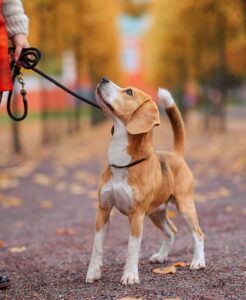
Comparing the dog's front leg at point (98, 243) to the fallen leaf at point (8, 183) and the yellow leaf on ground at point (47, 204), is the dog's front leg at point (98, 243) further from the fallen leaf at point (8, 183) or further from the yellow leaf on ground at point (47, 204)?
the fallen leaf at point (8, 183)

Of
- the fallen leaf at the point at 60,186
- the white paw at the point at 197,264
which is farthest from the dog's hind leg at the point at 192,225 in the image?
the fallen leaf at the point at 60,186

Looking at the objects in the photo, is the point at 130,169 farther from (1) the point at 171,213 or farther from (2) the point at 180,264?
(1) the point at 171,213

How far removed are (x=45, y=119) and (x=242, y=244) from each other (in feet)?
55.5

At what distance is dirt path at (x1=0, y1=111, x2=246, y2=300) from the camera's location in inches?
153

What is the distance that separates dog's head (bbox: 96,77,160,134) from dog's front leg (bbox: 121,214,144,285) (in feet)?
1.91

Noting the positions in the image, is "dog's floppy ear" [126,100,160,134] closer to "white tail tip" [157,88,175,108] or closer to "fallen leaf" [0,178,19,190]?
"white tail tip" [157,88,175,108]

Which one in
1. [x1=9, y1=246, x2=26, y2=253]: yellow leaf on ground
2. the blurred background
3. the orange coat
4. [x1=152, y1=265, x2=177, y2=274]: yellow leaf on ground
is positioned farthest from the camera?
the blurred background

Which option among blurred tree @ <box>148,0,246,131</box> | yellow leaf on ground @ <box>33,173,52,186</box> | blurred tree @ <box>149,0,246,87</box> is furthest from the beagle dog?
blurred tree @ <box>149,0,246,87</box>

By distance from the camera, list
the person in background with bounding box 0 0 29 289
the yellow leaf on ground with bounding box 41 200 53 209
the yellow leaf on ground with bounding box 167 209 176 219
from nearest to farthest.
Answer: the person in background with bounding box 0 0 29 289
the yellow leaf on ground with bounding box 167 209 176 219
the yellow leaf on ground with bounding box 41 200 53 209

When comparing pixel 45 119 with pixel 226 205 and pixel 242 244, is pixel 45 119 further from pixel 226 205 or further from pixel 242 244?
pixel 242 244

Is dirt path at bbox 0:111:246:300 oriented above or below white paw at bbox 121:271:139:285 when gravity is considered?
below

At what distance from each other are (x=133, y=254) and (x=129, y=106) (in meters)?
0.95

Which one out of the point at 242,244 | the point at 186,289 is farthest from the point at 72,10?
the point at 186,289

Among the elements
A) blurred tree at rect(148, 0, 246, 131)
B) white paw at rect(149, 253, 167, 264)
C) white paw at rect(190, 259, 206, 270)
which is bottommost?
white paw at rect(149, 253, 167, 264)
